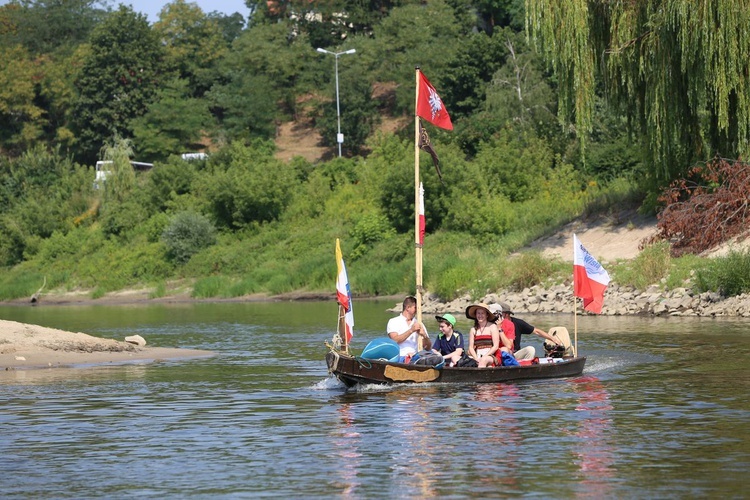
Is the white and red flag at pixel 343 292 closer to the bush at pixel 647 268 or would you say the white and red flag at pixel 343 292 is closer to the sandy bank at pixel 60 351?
the sandy bank at pixel 60 351

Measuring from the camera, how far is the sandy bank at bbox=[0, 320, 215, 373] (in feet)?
96.7

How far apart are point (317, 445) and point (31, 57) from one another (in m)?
94.9

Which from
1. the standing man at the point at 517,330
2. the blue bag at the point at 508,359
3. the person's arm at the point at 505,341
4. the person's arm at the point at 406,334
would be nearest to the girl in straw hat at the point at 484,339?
the blue bag at the point at 508,359

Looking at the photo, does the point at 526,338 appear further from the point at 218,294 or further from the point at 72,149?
the point at 72,149

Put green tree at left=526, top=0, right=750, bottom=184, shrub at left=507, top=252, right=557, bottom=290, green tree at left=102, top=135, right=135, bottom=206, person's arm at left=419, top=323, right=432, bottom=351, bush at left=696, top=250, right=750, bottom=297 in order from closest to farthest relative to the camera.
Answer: person's arm at left=419, top=323, right=432, bottom=351 < bush at left=696, top=250, right=750, bottom=297 < green tree at left=526, top=0, right=750, bottom=184 < shrub at left=507, top=252, right=557, bottom=290 < green tree at left=102, top=135, right=135, bottom=206

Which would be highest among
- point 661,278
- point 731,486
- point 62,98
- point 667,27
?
point 62,98

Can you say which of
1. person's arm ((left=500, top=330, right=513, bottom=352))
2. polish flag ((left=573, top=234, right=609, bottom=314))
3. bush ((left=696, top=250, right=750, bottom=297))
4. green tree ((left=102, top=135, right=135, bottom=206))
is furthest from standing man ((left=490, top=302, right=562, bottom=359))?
green tree ((left=102, top=135, right=135, bottom=206))

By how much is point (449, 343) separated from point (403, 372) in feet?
5.00

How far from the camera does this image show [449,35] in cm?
9525

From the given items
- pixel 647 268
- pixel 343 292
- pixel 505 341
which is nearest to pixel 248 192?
pixel 647 268

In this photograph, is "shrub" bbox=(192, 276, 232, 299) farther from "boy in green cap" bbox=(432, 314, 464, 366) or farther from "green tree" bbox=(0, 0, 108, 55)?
"green tree" bbox=(0, 0, 108, 55)

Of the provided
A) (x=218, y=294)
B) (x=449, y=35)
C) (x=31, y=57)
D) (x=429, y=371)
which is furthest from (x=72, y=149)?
(x=429, y=371)

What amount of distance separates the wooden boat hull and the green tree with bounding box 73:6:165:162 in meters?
70.1

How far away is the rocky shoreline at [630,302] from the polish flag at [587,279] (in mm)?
12994
